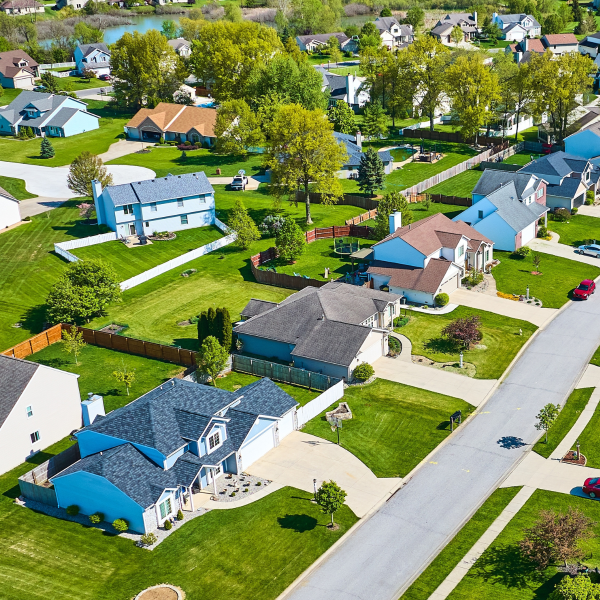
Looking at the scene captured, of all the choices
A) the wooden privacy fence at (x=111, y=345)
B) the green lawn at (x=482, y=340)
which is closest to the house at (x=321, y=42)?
the green lawn at (x=482, y=340)

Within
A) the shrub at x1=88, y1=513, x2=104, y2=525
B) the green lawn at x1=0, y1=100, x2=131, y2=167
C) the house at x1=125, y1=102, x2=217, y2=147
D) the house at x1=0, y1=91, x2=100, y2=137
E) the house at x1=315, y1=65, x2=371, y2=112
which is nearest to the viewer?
the shrub at x1=88, y1=513, x2=104, y2=525

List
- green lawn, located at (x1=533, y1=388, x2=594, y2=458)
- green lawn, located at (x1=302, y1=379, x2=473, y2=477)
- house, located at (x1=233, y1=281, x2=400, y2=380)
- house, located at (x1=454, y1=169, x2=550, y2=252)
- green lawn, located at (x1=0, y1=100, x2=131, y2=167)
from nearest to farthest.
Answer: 1. green lawn, located at (x1=302, y1=379, x2=473, y2=477)
2. green lawn, located at (x1=533, y1=388, x2=594, y2=458)
3. house, located at (x1=233, y1=281, x2=400, y2=380)
4. house, located at (x1=454, y1=169, x2=550, y2=252)
5. green lawn, located at (x1=0, y1=100, x2=131, y2=167)

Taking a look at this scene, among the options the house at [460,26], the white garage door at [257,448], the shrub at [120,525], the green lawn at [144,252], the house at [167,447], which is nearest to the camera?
the shrub at [120,525]

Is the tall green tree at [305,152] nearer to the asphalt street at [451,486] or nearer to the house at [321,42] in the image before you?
the asphalt street at [451,486]

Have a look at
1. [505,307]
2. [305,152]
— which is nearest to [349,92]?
[305,152]

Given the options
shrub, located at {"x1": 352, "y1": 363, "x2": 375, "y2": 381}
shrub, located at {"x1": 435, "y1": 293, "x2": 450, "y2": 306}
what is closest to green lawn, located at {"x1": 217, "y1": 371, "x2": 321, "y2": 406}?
shrub, located at {"x1": 352, "y1": 363, "x2": 375, "y2": 381}

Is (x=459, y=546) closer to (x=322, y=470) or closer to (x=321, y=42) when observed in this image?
(x=322, y=470)

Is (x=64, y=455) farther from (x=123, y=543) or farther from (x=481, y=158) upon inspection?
(x=481, y=158)

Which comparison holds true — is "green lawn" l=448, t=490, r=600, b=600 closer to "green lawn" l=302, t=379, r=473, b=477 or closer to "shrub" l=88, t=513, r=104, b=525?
"green lawn" l=302, t=379, r=473, b=477
